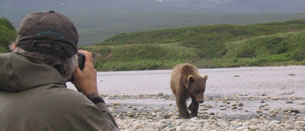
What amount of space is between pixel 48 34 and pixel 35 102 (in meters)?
0.39

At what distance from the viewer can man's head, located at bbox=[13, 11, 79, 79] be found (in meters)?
2.10

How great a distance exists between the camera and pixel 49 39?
2.11 metres

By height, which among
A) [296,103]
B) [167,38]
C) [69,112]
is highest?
[69,112]

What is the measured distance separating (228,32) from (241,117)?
88.5 m

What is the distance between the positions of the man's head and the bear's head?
8.35 meters

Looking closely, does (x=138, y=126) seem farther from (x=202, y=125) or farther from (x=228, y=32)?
(x=228, y=32)

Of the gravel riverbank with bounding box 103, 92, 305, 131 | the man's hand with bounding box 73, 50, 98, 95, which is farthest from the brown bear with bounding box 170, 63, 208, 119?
the man's hand with bounding box 73, 50, 98, 95

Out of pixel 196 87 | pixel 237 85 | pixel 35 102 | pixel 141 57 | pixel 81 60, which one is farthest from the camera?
pixel 141 57

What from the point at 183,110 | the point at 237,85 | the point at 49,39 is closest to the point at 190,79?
the point at 183,110

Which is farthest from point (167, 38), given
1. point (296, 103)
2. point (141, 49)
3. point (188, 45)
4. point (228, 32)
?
point (296, 103)

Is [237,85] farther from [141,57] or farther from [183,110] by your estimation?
[141,57]

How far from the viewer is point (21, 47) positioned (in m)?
2.12

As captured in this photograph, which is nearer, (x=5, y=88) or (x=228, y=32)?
(x=5, y=88)

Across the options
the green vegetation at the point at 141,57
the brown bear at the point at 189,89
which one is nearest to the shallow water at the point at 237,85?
the brown bear at the point at 189,89
